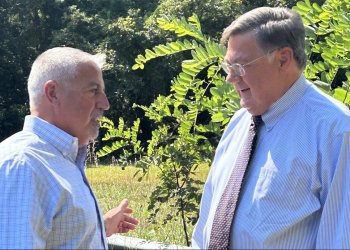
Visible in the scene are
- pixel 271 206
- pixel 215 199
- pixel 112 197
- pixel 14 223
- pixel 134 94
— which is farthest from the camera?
pixel 134 94

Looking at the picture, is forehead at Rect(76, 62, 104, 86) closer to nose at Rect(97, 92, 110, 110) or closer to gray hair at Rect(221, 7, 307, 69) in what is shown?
nose at Rect(97, 92, 110, 110)

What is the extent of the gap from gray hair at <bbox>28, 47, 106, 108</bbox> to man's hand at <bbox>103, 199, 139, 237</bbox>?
80cm

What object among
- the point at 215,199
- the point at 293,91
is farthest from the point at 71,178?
the point at 293,91

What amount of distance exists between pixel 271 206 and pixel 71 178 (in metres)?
0.81

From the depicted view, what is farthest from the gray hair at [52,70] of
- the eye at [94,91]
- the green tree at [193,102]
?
the green tree at [193,102]

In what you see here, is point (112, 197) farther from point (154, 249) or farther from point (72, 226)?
point (72, 226)

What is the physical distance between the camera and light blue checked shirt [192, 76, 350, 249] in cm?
253

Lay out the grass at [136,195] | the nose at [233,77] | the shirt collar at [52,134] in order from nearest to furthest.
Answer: the shirt collar at [52,134] → the nose at [233,77] → the grass at [136,195]

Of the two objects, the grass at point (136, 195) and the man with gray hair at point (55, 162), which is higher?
the man with gray hair at point (55, 162)

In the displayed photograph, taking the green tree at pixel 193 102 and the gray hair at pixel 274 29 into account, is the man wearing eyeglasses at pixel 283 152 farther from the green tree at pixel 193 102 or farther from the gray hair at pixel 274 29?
the green tree at pixel 193 102

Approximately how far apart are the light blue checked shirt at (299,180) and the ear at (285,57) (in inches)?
3.5

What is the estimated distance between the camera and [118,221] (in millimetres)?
3301

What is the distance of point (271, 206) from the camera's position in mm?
2615

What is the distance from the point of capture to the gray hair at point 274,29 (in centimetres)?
274
